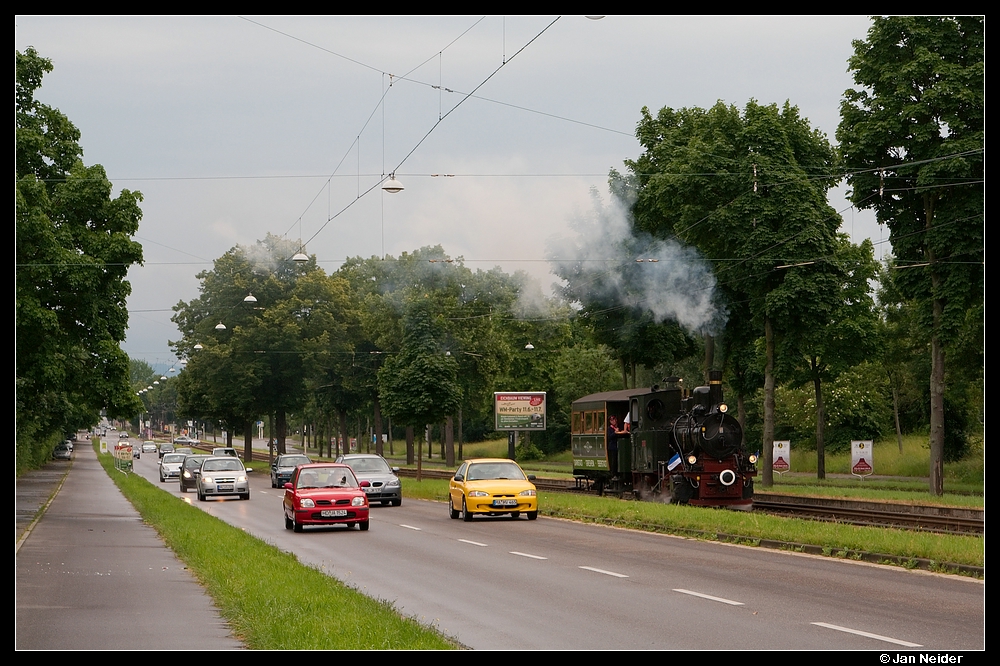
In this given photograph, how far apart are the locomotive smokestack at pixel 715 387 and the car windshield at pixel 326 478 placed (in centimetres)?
1006

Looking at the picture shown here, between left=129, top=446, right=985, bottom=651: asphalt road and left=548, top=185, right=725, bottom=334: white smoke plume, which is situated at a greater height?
left=548, top=185, right=725, bottom=334: white smoke plume

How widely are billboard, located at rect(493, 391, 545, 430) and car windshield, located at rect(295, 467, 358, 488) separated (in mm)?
31803

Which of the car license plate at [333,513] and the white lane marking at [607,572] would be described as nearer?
the white lane marking at [607,572]

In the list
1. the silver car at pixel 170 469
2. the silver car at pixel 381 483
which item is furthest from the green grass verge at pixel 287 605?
the silver car at pixel 170 469

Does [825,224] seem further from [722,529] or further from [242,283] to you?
[242,283]

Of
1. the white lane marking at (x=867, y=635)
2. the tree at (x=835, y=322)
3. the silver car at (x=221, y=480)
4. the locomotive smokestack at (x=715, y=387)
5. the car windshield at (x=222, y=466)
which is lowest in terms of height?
Result: the silver car at (x=221, y=480)

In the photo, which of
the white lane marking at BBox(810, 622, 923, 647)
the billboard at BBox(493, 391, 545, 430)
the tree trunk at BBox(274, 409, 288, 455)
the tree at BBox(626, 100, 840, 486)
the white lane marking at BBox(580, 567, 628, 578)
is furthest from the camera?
the tree trunk at BBox(274, 409, 288, 455)

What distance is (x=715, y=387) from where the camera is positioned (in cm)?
3303

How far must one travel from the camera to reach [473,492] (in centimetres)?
3105

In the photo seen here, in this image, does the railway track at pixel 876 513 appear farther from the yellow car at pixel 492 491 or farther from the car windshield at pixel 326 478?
the car windshield at pixel 326 478

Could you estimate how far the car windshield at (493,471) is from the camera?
31766 millimetres

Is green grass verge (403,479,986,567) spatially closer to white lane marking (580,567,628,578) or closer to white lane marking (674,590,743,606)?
white lane marking (580,567,628,578)

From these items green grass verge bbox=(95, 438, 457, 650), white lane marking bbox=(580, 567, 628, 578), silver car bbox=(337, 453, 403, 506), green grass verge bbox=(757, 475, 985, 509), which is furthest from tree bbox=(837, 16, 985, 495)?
green grass verge bbox=(95, 438, 457, 650)

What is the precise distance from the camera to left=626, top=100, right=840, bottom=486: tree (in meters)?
41.5
